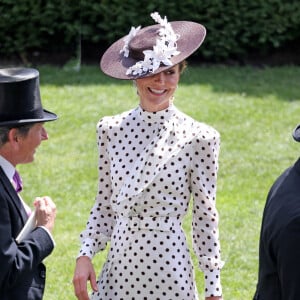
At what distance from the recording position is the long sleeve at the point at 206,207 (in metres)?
4.57

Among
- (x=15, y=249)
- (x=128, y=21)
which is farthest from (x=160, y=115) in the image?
(x=128, y=21)

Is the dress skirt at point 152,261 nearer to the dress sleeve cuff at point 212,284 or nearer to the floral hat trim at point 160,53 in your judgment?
the dress sleeve cuff at point 212,284

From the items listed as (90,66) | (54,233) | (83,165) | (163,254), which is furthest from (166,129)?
(90,66)

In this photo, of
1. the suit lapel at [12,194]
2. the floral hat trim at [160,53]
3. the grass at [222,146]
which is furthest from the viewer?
the grass at [222,146]

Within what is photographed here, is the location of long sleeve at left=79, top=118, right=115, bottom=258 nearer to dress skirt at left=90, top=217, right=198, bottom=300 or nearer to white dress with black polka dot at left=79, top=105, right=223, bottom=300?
white dress with black polka dot at left=79, top=105, right=223, bottom=300

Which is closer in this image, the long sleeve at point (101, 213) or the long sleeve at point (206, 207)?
the long sleeve at point (206, 207)

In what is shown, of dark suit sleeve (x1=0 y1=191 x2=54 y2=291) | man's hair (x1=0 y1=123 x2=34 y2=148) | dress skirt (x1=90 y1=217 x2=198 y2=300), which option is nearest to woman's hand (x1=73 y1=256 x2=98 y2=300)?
dress skirt (x1=90 y1=217 x2=198 y2=300)

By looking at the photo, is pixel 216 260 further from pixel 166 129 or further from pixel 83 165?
pixel 83 165

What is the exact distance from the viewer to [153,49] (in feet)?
15.2

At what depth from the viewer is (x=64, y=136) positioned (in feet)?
33.0

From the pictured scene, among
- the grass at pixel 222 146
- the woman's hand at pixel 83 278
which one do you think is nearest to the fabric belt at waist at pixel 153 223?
the woman's hand at pixel 83 278

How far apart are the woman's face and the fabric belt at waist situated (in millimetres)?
495

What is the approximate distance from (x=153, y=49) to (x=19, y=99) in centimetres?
67

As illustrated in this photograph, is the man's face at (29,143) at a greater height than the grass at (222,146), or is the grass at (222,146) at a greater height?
the man's face at (29,143)
